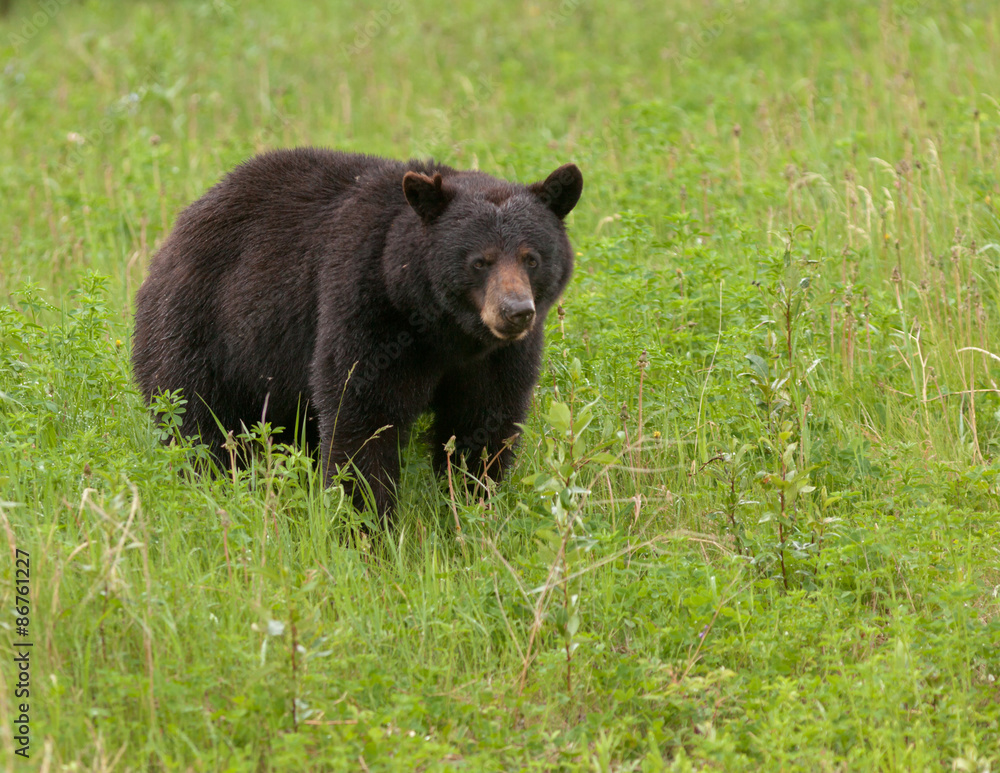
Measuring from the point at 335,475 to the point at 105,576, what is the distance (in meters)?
1.48

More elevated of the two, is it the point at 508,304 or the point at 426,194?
the point at 426,194

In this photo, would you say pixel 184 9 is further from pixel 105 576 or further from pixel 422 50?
pixel 105 576

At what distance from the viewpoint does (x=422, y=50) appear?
496 inches

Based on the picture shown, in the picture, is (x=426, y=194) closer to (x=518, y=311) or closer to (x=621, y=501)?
(x=518, y=311)

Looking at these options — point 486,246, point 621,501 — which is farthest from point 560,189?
point 621,501

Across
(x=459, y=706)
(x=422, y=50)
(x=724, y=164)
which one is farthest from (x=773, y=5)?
(x=459, y=706)

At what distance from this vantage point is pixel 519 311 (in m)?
4.50

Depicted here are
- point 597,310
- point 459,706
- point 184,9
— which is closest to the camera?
point 459,706

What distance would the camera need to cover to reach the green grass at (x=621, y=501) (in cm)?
343

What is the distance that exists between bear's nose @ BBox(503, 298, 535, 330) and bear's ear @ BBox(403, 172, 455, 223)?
0.62 m

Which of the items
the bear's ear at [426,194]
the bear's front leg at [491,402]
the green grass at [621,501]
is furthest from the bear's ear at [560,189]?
the green grass at [621,501]

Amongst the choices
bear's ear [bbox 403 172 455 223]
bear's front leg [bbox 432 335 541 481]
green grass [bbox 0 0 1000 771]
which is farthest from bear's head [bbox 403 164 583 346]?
green grass [bbox 0 0 1000 771]

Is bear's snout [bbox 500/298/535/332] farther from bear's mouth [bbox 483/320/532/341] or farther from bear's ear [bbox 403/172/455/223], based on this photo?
bear's ear [bbox 403/172/455/223]

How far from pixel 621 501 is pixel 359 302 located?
144cm
